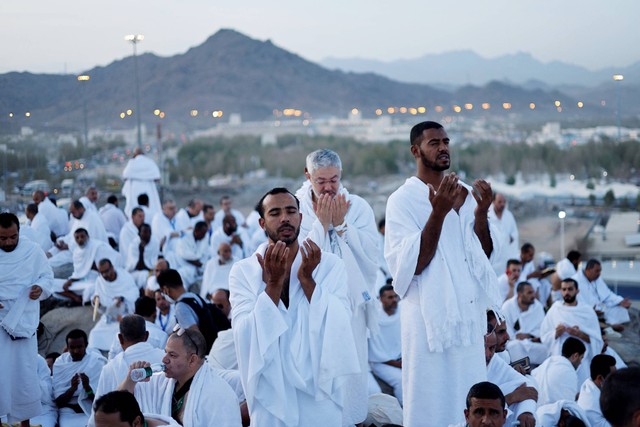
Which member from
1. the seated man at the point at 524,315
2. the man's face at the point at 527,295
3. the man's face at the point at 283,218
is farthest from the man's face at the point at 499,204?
the man's face at the point at 283,218

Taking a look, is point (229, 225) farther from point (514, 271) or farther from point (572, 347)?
point (572, 347)

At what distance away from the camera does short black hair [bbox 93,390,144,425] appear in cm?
418

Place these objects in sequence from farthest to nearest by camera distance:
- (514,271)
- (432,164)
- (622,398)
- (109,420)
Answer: (514,271), (432,164), (109,420), (622,398)

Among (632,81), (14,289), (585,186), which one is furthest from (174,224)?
(632,81)

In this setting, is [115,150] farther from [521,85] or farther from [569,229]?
[521,85]

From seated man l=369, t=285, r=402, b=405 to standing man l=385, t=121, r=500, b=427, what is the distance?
10.3 feet

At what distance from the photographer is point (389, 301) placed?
910 centimetres

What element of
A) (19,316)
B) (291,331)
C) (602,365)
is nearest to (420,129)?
(291,331)

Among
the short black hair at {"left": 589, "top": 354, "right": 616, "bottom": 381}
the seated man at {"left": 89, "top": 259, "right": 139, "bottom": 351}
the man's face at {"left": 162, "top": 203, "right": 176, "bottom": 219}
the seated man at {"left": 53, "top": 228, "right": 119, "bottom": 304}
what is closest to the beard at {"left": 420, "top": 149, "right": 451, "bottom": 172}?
the short black hair at {"left": 589, "top": 354, "right": 616, "bottom": 381}

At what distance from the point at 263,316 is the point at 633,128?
3660 cm

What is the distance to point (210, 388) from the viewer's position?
4.70m

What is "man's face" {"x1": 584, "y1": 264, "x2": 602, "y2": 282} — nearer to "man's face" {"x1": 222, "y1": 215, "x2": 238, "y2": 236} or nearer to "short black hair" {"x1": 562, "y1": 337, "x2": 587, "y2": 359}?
"short black hair" {"x1": 562, "y1": 337, "x2": 587, "y2": 359}

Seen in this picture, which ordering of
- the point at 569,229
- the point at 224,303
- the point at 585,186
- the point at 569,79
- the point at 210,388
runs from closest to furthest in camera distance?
the point at 210,388 → the point at 224,303 → the point at 569,229 → the point at 585,186 → the point at 569,79

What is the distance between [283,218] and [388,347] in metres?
4.46
